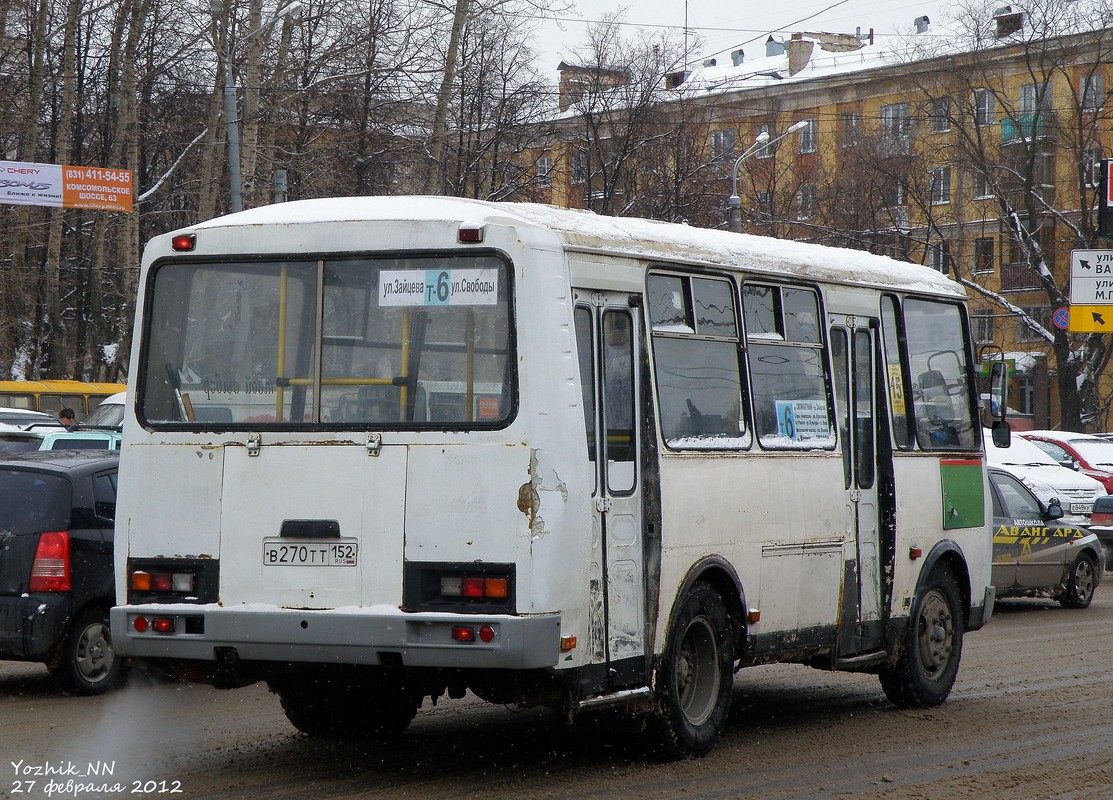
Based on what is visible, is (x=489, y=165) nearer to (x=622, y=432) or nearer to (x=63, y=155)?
(x=63, y=155)

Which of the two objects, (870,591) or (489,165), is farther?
(489,165)

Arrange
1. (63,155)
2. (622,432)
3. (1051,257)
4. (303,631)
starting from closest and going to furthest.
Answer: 1. (303,631)
2. (622,432)
3. (63,155)
4. (1051,257)

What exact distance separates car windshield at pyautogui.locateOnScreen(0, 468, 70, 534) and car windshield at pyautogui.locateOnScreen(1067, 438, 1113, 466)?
78.7ft

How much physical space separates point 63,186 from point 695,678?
79.5 feet

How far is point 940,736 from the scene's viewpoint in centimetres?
912

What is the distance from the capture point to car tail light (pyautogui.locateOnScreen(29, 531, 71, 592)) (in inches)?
389

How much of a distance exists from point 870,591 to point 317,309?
412 centimetres

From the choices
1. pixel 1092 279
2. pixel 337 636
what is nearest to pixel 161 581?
pixel 337 636

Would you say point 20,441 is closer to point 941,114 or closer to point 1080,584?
point 1080,584

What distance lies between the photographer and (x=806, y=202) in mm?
51406

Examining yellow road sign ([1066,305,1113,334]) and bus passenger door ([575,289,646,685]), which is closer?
bus passenger door ([575,289,646,685])

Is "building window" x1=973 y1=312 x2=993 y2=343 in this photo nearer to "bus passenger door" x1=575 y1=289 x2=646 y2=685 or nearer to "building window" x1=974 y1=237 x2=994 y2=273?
"building window" x1=974 y1=237 x2=994 y2=273

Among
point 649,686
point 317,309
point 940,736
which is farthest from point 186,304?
point 940,736

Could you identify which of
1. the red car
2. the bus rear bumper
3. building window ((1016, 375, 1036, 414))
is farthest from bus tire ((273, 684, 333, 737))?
building window ((1016, 375, 1036, 414))
